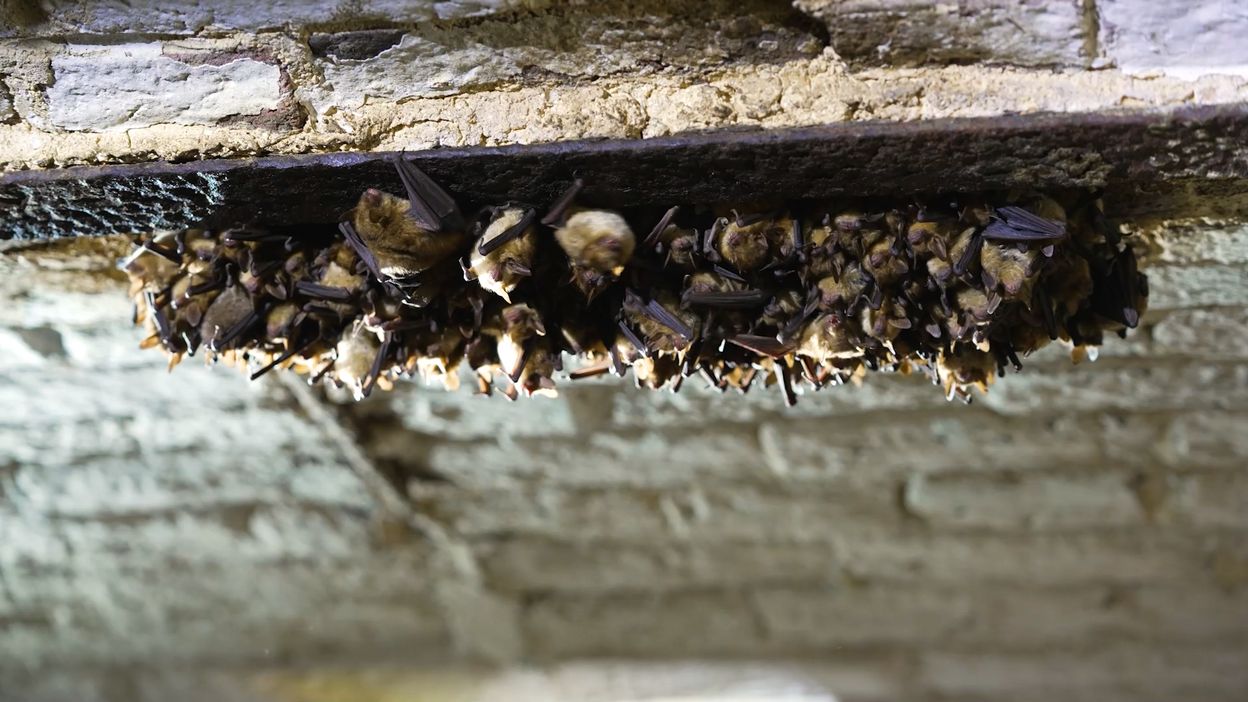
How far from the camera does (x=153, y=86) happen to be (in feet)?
3.98

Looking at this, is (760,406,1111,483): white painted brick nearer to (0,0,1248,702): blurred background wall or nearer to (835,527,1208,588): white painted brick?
(0,0,1248,702): blurred background wall

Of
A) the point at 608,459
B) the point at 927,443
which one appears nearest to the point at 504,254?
the point at 608,459

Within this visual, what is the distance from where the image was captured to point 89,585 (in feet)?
8.27

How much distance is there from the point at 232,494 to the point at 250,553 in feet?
0.74

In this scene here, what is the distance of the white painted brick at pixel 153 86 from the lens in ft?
3.95

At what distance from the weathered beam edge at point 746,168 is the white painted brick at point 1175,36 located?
0.23 ft

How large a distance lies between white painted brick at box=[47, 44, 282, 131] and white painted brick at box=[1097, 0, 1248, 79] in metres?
1.01

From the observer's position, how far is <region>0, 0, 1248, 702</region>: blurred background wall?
3.78ft

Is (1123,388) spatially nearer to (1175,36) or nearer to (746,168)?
(1175,36)

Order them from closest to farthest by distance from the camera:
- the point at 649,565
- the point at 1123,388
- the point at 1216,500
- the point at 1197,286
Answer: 1. the point at 1197,286
2. the point at 1123,388
3. the point at 1216,500
4. the point at 649,565

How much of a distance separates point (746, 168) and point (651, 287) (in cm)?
19

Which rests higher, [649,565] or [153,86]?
[153,86]

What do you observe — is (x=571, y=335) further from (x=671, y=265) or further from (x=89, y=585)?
(x=89, y=585)

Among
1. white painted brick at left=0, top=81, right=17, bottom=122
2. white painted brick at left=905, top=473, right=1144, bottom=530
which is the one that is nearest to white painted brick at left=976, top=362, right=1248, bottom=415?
white painted brick at left=905, top=473, right=1144, bottom=530
